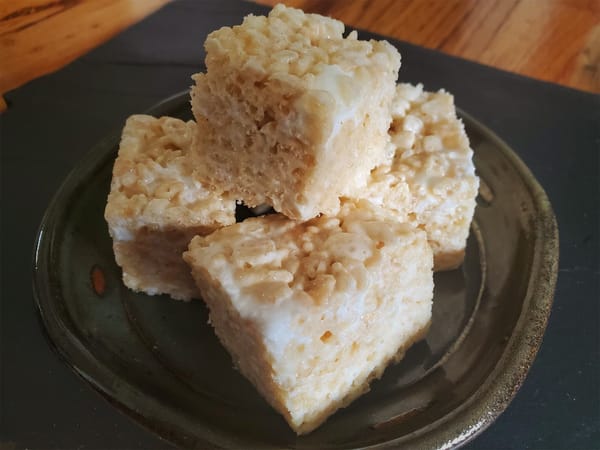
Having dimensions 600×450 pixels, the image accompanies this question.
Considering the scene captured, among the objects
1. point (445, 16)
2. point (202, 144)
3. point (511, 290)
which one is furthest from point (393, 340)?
point (445, 16)

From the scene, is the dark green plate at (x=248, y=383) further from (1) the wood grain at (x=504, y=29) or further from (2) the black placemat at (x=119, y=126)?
(1) the wood grain at (x=504, y=29)

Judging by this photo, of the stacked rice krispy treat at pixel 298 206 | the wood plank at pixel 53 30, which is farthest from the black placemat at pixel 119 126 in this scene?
the stacked rice krispy treat at pixel 298 206

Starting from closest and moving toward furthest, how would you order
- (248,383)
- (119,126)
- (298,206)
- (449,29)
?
1. (298,206)
2. (248,383)
3. (119,126)
4. (449,29)

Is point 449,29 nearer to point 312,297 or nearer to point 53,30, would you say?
point 53,30

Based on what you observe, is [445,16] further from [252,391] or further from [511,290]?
[252,391]

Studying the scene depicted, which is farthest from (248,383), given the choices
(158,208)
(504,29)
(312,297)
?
(504,29)

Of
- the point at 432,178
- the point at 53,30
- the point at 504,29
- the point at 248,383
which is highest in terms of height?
the point at 53,30

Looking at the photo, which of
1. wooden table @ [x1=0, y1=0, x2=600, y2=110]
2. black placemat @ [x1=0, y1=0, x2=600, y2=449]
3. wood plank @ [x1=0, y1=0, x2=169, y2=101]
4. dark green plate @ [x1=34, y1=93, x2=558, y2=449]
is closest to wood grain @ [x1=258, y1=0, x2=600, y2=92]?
wooden table @ [x1=0, y1=0, x2=600, y2=110]

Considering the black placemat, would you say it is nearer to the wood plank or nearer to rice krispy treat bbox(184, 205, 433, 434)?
the wood plank
